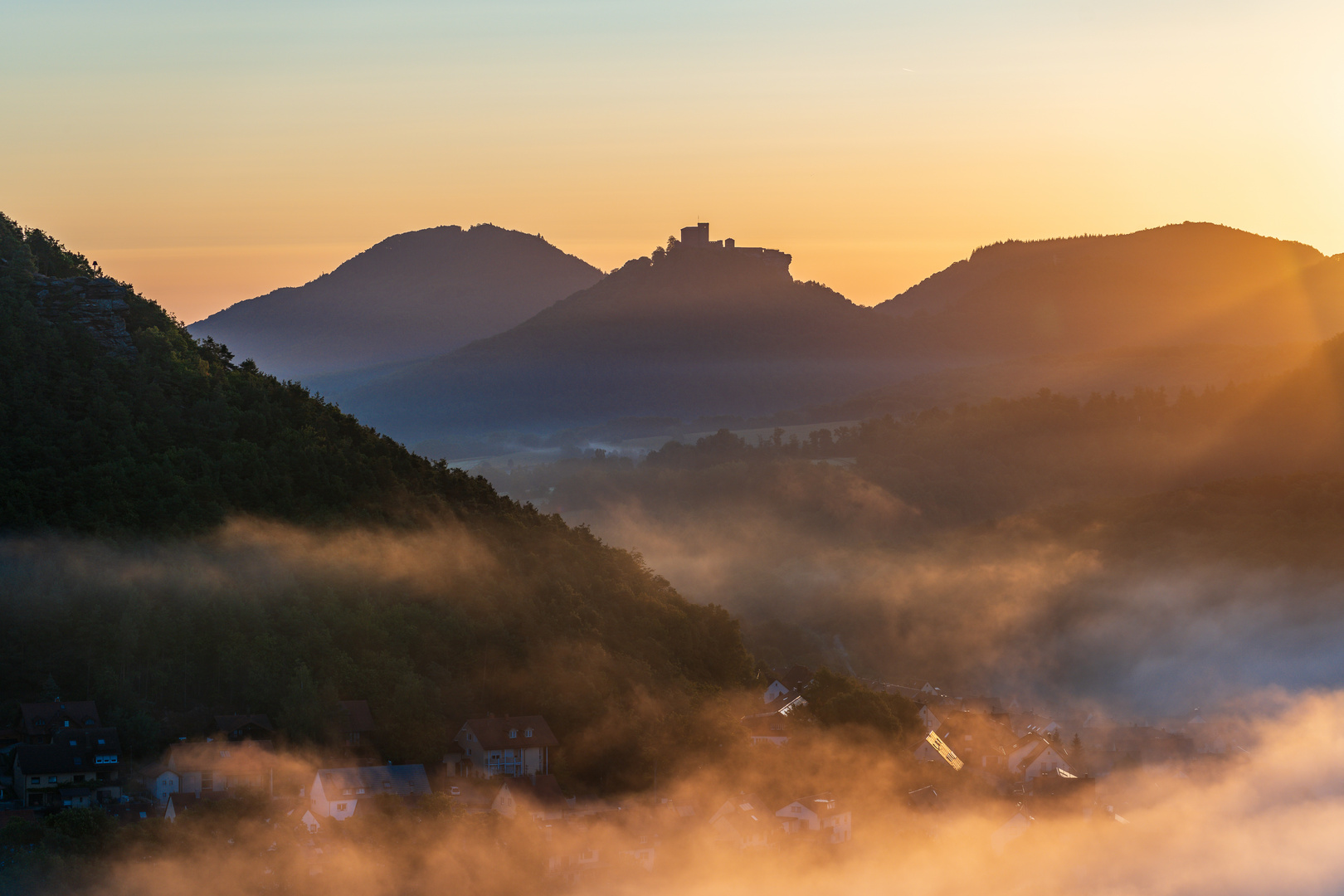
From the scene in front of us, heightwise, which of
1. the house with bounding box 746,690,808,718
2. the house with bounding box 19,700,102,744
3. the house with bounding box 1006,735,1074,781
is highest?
the house with bounding box 19,700,102,744

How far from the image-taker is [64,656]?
57.9 metres

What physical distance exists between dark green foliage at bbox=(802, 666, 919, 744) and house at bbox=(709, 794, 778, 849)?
40.5 feet

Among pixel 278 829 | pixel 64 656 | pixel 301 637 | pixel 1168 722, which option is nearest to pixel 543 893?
pixel 278 829

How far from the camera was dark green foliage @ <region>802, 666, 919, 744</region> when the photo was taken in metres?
81.2

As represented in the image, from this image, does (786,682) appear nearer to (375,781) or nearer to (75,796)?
(375,781)

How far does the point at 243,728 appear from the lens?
191 ft

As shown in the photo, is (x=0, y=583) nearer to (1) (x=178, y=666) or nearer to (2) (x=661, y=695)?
(1) (x=178, y=666)

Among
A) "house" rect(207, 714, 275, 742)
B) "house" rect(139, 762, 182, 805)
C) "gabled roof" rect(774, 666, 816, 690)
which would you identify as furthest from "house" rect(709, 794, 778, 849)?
"gabled roof" rect(774, 666, 816, 690)

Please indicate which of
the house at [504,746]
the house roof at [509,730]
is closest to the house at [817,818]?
the house roof at [509,730]

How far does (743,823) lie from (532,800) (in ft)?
31.5

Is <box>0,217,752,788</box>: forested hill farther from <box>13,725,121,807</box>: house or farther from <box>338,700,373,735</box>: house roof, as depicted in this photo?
<box>13,725,121,807</box>: house

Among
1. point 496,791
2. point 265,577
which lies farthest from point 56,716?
point 496,791

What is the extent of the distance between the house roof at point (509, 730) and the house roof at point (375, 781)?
370cm

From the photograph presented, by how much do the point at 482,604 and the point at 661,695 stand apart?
9.09 meters
